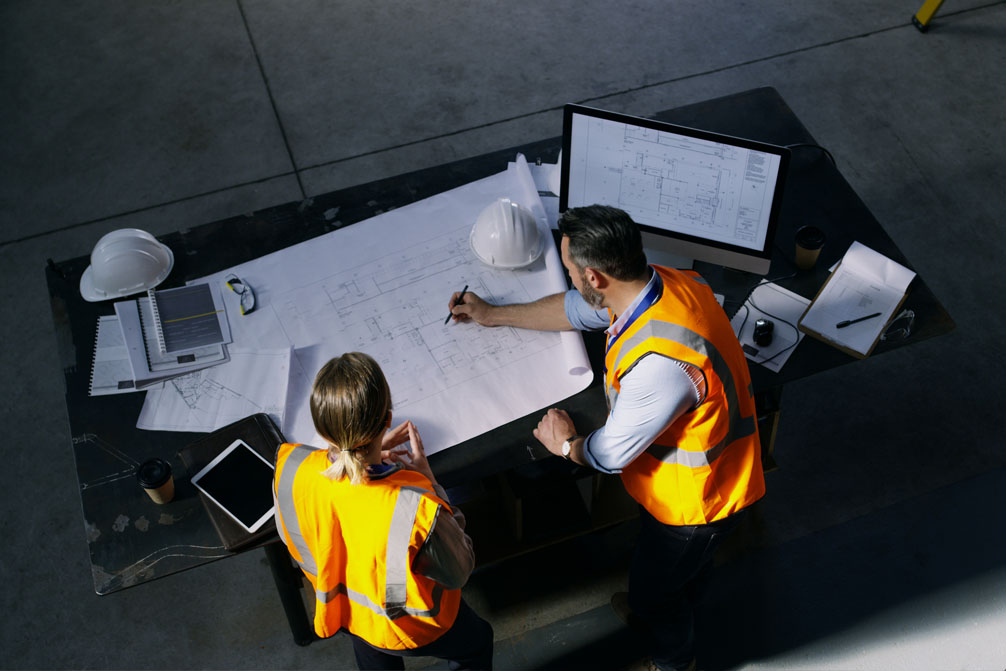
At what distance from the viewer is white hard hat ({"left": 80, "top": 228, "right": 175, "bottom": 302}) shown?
2.56 m

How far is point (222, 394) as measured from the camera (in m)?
2.40

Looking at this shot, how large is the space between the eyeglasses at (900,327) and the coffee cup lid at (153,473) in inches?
79.8

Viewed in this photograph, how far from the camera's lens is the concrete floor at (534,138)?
3.01m

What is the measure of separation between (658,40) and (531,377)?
319 cm

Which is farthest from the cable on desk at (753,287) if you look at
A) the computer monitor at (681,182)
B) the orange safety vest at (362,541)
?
the orange safety vest at (362,541)

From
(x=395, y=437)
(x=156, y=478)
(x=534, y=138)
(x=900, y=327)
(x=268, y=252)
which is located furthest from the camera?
(x=534, y=138)

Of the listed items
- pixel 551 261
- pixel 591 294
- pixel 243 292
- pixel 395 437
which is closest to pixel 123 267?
pixel 243 292

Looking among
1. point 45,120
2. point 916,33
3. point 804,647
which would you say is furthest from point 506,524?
point 916,33

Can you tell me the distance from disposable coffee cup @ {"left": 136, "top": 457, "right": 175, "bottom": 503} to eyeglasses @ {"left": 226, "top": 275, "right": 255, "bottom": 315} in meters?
0.58

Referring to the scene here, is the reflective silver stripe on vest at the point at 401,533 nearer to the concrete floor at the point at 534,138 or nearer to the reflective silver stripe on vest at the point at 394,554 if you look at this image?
the reflective silver stripe on vest at the point at 394,554

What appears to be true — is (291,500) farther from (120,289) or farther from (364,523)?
(120,289)

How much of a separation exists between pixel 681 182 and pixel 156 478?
1613 mm

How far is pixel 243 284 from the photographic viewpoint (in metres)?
2.62

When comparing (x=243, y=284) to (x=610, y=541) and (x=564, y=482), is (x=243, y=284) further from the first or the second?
(x=610, y=541)
